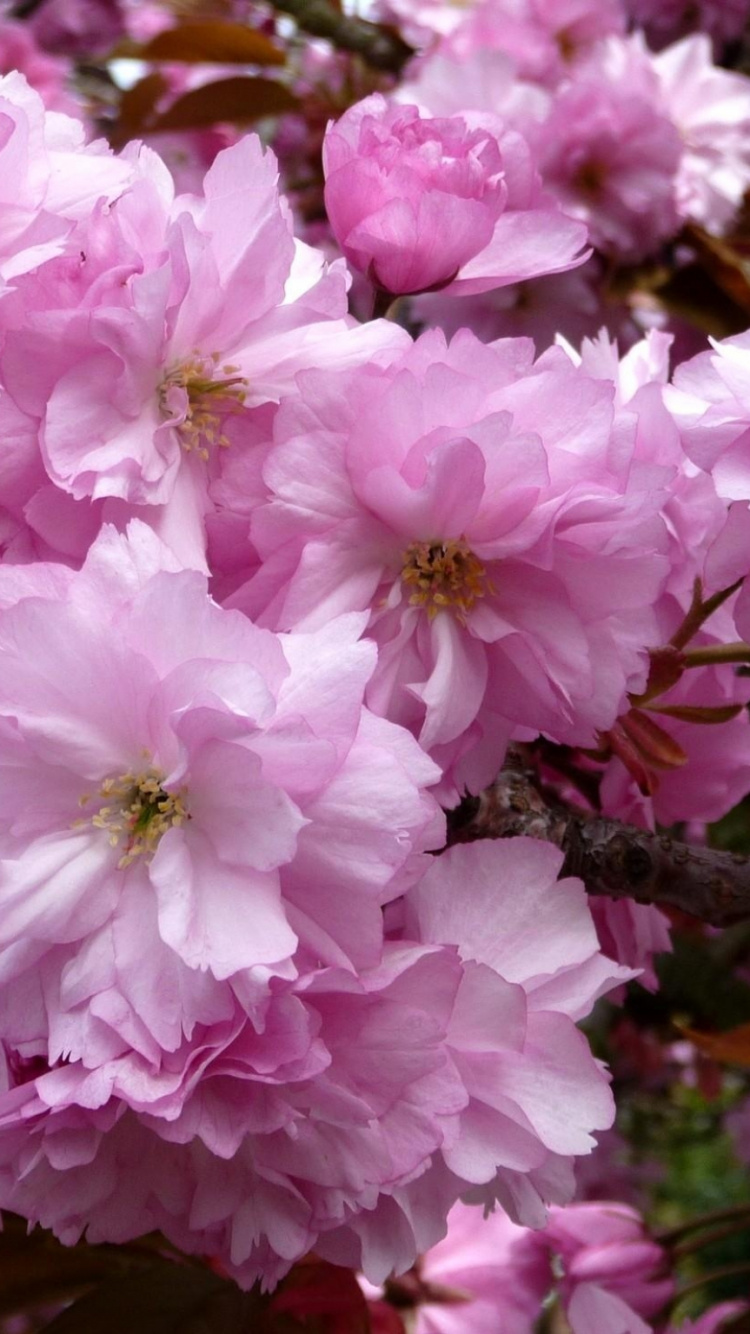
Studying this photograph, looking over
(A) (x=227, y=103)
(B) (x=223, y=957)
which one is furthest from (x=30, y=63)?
(B) (x=223, y=957)

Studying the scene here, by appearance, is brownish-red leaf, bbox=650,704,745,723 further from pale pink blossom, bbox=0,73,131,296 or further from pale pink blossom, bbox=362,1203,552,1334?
pale pink blossom, bbox=362,1203,552,1334

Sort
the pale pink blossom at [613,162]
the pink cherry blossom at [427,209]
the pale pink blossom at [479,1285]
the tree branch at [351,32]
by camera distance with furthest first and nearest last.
Answer: the tree branch at [351,32]
the pale pink blossom at [613,162]
the pale pink blossom at [479,1285]
the pink cherry blossom at [427,209]

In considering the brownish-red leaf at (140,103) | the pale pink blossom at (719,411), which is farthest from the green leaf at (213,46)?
the pale pink blossom at (719,411)

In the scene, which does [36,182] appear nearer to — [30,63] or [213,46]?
[213,46]

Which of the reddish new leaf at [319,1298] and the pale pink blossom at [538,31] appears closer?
the reddish new leaf at [319,1298]

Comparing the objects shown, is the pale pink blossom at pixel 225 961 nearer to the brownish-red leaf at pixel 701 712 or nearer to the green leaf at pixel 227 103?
the brownish-red leaf at pixel 701 712

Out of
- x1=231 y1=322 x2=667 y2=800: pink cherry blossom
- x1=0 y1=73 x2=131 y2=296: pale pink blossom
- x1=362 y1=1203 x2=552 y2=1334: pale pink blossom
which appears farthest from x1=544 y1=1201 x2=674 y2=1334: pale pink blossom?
x1=0 y1=73 x2=131 y2=296: pale pink blossom
